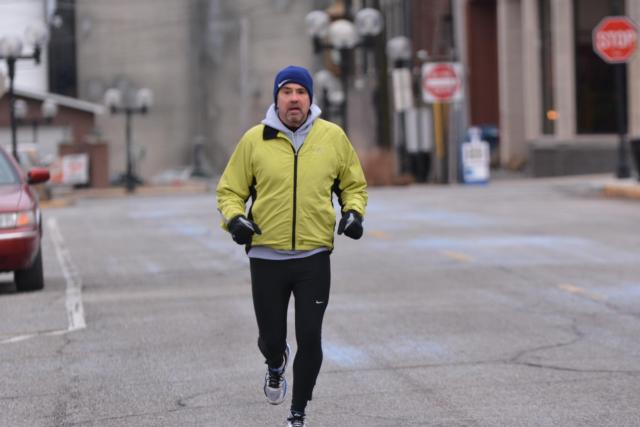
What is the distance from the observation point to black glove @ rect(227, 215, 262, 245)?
21.8ft

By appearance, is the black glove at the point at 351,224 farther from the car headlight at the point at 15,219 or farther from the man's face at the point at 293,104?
the car headlight at the point at 15,219

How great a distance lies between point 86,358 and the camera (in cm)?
977

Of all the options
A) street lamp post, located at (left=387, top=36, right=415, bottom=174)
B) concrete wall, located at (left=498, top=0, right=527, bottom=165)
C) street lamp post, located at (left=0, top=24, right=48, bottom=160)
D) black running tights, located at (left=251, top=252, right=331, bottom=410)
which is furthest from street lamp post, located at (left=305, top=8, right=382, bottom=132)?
black running tights, located at (left=251, top=252, right=331, bottom=410)

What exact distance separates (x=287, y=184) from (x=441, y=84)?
3033 cm

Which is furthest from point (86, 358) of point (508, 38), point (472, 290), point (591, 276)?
point (508, 38)

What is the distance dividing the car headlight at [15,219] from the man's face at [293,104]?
24.6 ft

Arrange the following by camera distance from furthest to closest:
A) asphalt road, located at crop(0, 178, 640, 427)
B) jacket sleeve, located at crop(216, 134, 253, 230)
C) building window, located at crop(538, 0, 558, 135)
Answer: building window, located at crop(538, 0, 558, 135)
asphalt road, located at crop(0, 178, 640, 427)
jacket sleeve, located at crop(216, 134, 253, 230)

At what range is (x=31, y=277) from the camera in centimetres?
1420

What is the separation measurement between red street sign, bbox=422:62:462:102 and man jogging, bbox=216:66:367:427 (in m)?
30.0

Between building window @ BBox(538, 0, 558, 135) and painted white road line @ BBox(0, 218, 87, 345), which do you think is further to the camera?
building window @ BBox(538, 0, 558, 135)

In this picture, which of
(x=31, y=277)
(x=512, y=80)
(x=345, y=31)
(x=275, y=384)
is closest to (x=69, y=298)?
(x=31, y=277)

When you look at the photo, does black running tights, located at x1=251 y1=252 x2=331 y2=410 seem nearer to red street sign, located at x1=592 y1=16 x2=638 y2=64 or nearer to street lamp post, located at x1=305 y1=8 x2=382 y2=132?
red street sign, located at x1=592 y1=16 x2=638 y2=64

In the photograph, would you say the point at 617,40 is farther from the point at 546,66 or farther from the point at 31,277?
the point at 31,277

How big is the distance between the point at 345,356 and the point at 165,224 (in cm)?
1477
